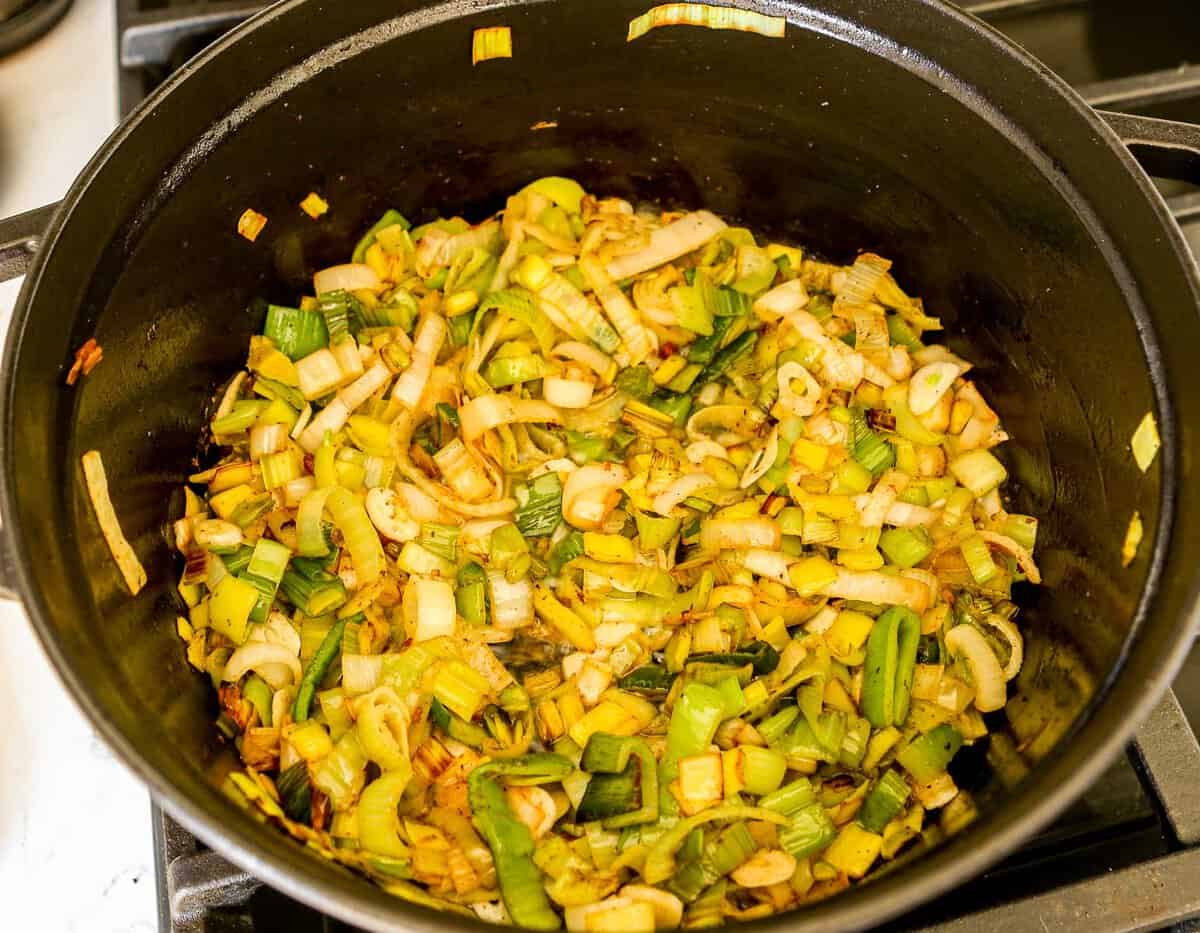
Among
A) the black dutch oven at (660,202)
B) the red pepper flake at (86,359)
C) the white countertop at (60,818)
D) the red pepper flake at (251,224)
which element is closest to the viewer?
the black dutch oven at (660,202)

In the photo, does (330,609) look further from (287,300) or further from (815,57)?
(815,57)

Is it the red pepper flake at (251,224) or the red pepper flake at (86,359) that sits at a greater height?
the red pepper flake at (251,224)

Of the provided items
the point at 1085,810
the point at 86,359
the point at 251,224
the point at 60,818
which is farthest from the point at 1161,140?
the point at 60,818

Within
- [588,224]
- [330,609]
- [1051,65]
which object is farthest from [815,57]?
[330,609]

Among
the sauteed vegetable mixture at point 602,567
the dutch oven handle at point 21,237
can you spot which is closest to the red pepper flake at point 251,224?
the sauteed vegetable mixture at point 602,567

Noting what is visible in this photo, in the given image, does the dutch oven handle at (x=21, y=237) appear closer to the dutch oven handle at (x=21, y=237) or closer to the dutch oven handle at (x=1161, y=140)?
the dutch oven handle at (x=21, y=237)

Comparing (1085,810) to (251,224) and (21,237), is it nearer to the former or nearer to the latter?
(251,224)

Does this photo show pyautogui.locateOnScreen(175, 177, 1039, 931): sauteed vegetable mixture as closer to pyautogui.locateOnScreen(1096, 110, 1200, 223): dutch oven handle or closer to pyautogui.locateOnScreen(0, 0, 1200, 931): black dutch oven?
pyautogui.locateOnScreen(0, 0, 1200, 931): black dutch oven
